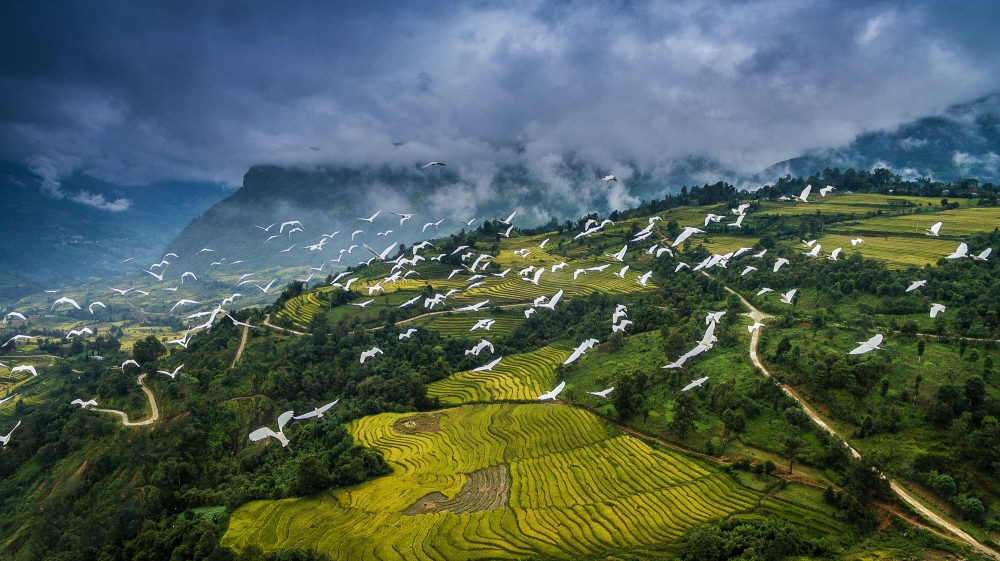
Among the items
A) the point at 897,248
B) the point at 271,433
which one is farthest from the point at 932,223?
the point at 271,433

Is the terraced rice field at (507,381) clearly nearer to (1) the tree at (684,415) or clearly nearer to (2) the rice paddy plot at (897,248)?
(1) the tree at (684,415)

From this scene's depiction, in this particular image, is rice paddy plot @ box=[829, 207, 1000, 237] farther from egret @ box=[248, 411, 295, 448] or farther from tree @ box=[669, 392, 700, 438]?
egret @ box=[248, 411, 295, 448]

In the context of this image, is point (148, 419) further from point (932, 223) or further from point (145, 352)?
point (932, 223)

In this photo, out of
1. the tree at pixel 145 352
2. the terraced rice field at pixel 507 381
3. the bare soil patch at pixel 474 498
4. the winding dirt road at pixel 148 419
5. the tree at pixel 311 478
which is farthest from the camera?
the tree at pixel 145 352

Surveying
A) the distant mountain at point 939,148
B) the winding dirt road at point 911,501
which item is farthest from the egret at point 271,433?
the distant mountain at point 939,148

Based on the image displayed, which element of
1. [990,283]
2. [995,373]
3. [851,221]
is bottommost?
[995,373]

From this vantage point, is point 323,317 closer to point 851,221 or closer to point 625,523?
point 625,523

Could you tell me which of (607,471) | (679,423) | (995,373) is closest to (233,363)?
(607,471)
